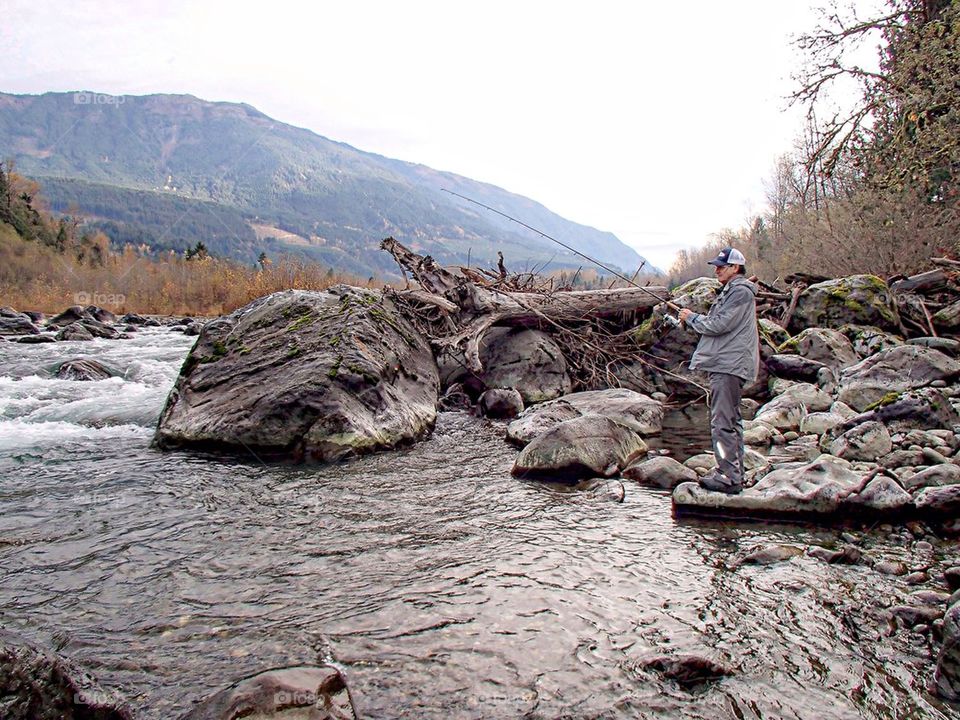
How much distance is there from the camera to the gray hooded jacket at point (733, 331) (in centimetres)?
555

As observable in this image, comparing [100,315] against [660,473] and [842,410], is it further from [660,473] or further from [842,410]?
[842,410]

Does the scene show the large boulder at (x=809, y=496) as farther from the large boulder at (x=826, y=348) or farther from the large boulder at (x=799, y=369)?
the large boulder at (x=826, y=348)

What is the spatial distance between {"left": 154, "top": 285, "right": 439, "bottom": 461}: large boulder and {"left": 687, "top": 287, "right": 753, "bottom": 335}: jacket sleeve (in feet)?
12.8

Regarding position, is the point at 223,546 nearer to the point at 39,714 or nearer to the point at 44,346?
the point at 39,714

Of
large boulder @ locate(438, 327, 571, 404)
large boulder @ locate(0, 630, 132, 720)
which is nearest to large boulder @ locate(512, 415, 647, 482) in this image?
large boulder @ locate(438, 327, 571, 404)

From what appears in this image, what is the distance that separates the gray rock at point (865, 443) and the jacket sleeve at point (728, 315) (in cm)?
221

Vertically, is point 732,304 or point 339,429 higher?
point 732,304

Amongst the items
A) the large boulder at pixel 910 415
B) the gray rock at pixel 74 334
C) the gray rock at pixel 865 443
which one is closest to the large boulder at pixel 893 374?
the large boulder at pixel 910 415

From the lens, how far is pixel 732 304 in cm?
557

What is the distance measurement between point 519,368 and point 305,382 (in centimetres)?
454

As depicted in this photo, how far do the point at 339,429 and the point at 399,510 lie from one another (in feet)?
6.89

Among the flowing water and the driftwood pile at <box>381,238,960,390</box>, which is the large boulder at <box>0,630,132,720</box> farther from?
the driftwood pile at <box>381,238,960,390</box>

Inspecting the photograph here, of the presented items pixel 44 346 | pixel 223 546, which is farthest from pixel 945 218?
pixel 44 346

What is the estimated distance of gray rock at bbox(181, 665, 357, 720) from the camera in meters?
2.55
